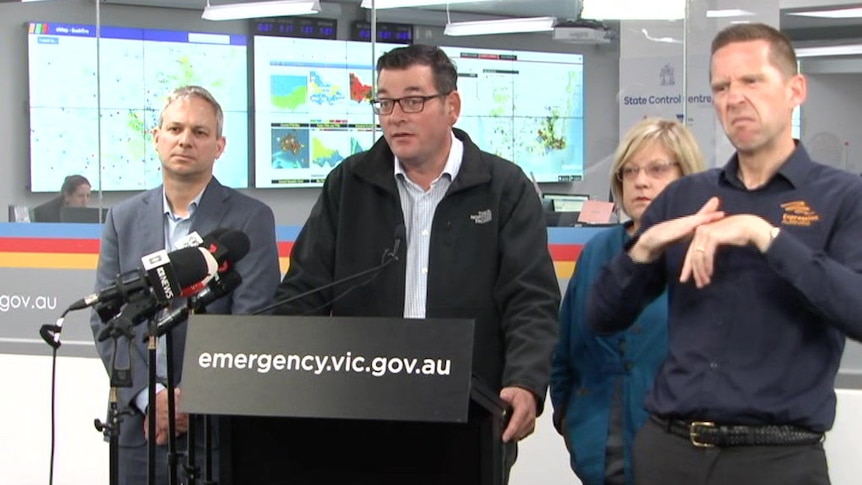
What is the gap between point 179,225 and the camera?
3.13 meters

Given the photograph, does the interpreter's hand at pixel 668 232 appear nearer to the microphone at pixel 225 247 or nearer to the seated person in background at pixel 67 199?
the microphone at pixel 225 247

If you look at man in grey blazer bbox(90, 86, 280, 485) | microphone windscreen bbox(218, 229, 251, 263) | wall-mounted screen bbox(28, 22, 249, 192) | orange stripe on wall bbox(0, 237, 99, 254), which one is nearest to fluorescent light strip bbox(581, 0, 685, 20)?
wall-mounted screen bbox(28, 22, 249, 192)

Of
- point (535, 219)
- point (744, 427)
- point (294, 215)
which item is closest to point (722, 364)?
point (744, 427)

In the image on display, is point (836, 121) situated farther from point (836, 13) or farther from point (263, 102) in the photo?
point (263, 102)

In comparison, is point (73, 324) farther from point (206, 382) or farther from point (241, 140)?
point (206, 382)

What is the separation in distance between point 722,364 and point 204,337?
98 cm

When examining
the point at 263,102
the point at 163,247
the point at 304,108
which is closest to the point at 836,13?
the point at 304,108

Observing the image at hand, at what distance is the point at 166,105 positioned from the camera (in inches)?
124

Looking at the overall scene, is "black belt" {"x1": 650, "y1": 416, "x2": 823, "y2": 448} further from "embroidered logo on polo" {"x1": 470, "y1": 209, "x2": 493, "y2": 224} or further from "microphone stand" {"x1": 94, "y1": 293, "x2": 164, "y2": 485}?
"microphone stand" {"x1": 94, "y1": 293, "x2": 164, "y2": 485}

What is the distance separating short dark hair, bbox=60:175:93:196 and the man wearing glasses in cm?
295

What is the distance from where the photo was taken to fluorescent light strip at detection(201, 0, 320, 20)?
583 cm

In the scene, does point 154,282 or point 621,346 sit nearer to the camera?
point 154,282

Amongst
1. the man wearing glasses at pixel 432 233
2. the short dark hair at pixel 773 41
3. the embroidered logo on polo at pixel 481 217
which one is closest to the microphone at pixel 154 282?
the man wearing glasses at pixel 432 233

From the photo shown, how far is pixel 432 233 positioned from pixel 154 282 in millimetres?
807
